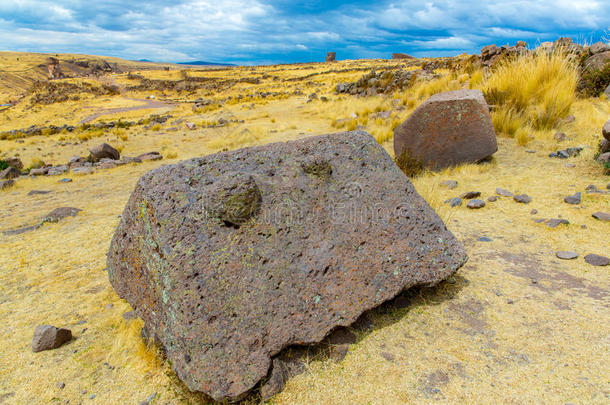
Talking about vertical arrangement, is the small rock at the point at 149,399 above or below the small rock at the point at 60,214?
above

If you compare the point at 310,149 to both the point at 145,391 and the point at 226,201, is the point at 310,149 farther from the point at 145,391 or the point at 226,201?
the point at 145,391

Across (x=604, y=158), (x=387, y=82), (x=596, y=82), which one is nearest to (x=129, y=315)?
(x=604, y=158)

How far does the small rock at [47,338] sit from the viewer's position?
2.44 metres

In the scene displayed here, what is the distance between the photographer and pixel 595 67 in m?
9.03

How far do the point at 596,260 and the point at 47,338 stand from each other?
4.57m

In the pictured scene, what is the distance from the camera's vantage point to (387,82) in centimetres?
1816

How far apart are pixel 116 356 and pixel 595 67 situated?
12356 millimetres

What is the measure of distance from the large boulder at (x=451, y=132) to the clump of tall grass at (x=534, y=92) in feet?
6.69

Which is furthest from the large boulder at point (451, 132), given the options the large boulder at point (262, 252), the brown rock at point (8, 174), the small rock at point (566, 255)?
the brown rock at point (8, 174)

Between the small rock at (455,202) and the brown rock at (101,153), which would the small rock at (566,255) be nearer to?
the small rock at (455,202)

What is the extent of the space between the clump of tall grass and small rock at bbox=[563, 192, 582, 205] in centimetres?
333

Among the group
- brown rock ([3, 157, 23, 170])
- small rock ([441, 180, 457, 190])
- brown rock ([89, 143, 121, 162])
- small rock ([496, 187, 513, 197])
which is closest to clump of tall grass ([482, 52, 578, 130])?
small rock ([441, 180, 457, 190])

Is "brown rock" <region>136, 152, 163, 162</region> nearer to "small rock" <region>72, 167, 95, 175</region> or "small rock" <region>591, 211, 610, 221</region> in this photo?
"small rock" <region>72, 167, 95, 175</region>

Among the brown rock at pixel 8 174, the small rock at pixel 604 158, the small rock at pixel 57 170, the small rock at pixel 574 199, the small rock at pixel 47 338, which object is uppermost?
the small rock at pixel 604 158
